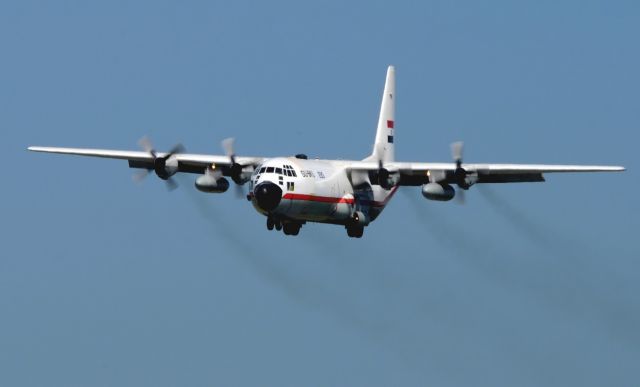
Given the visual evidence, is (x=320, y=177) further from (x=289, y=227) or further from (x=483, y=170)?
(x=483, y=170)

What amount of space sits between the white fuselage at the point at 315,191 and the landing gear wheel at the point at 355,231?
41cm

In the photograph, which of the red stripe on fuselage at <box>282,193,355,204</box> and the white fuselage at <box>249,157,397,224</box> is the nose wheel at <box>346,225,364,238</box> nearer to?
the white fuselage at <box>249,157,397,224</box>

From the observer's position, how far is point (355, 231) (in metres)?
54.4

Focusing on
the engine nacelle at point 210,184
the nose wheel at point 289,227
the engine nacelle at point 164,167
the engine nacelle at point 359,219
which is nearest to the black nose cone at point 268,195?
the nose wheel at point 289,227

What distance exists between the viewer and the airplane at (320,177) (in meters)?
51.1

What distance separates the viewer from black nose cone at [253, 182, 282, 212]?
164 feet

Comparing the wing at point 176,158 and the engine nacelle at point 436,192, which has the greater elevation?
the wing at point 176,158

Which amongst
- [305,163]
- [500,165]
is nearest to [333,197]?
[305,163]

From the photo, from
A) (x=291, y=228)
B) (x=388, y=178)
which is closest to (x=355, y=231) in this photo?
(x=388, y=178)

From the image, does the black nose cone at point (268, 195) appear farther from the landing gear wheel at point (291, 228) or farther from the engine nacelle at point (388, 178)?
the engine nacelle at point (388, 178)

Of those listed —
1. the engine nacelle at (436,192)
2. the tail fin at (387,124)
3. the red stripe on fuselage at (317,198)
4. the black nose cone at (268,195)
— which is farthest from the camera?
the tail fin at (387,124)

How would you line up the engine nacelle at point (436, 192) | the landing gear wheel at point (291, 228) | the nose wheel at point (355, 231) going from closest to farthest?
the engine nacelle at point (436, 192)
the landing gear wheel at point (291, 228)
the nose wheel at point (355, 231)

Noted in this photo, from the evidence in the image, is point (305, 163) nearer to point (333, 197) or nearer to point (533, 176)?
point (333, 197)

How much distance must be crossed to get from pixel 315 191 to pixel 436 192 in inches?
167
